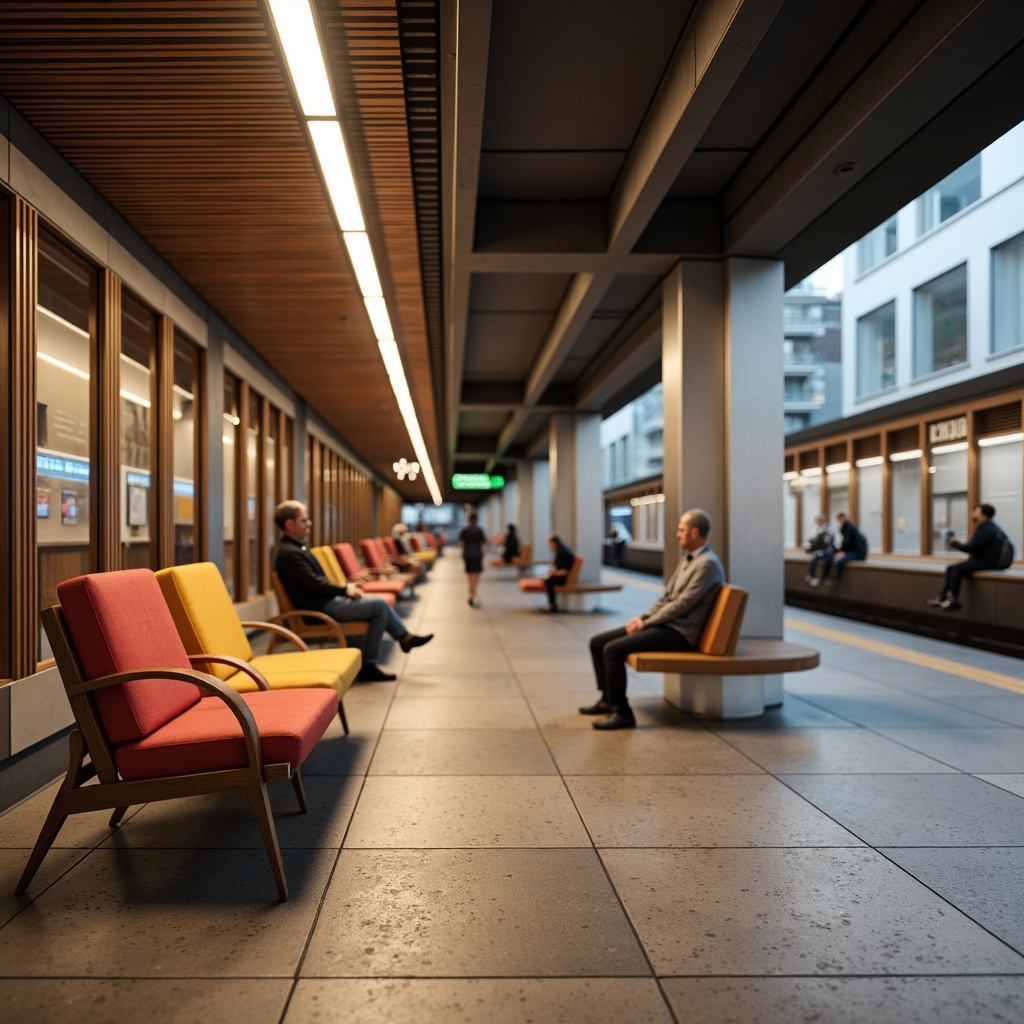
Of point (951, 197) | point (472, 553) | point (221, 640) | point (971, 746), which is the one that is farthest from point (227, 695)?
point (951, 197)

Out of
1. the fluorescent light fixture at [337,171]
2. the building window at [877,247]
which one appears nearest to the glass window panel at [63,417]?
the fluorescent light fixture at [337,171]

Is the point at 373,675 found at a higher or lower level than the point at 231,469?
lower

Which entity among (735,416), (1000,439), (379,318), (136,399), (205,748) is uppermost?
(379,318)

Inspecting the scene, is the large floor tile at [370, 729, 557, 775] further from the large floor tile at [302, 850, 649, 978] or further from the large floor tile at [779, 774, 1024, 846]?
the large floor tile at [779, 774, 1024, 846]

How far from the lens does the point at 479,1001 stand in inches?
87.6

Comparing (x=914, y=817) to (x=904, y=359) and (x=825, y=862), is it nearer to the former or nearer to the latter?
(x=825, y=862)

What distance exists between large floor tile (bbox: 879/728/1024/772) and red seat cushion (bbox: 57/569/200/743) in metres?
3.94

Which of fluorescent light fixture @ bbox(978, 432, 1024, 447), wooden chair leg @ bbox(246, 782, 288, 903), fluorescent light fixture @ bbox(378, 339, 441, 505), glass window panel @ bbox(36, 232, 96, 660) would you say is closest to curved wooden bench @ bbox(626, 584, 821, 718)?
wooden chair leg @ bbox(246, 782, 288, 903)

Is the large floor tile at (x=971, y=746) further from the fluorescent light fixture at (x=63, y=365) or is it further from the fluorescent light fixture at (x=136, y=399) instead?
the fluorescent light fixture at (x=136, y=399)

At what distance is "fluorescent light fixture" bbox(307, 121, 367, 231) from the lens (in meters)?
4.22

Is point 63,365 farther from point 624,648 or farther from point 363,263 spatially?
point 624,648

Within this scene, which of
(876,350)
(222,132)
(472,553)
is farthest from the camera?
(876,350)

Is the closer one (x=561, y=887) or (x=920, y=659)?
(x=561, y=887)

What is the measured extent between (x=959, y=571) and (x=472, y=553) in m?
7.98
